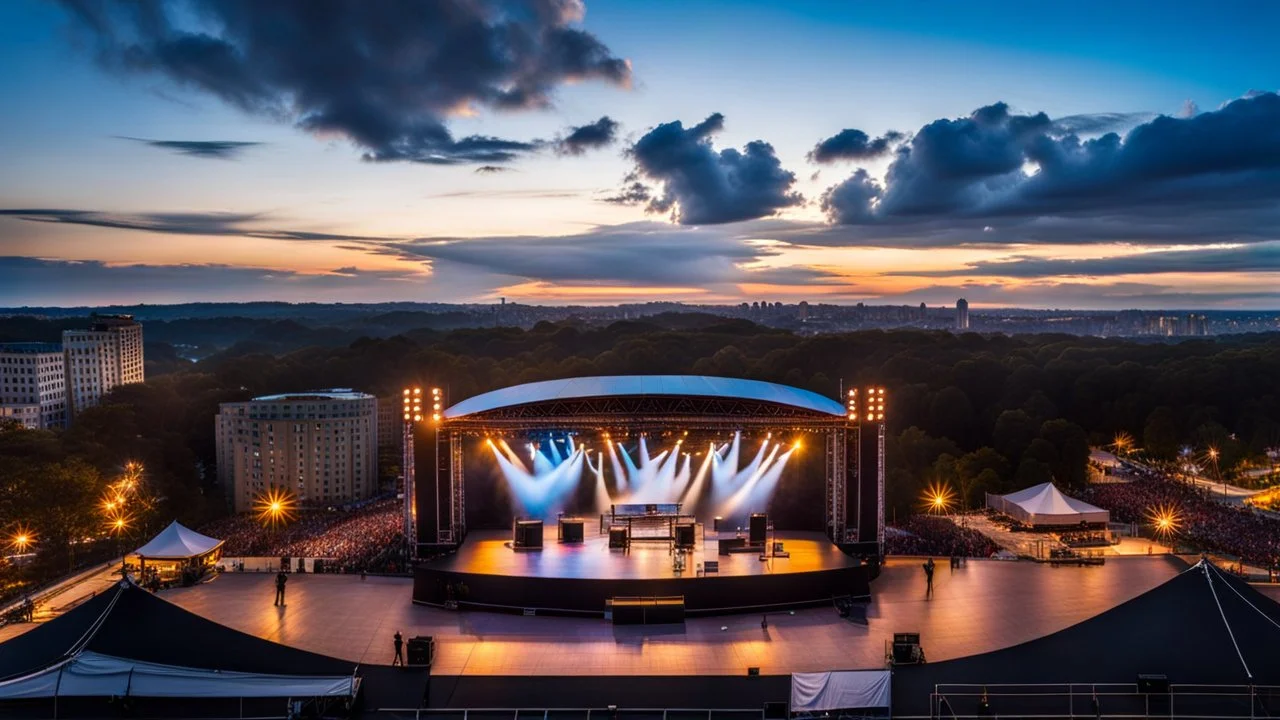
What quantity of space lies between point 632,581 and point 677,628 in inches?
54.9

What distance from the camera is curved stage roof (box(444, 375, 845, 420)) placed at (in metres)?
21.7

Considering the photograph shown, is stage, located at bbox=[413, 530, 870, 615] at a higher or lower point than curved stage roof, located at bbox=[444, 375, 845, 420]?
lower

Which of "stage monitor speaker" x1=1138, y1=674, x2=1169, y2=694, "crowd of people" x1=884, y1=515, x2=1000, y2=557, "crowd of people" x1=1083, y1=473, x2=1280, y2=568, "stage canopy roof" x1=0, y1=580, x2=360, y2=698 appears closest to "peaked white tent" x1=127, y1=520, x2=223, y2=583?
"stage canopy roof" x1=0, y1=580, x2=360, y2=698

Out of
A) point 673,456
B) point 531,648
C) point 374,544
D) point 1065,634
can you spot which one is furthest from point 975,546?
point 374,544

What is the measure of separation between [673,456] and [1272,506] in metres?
25.4

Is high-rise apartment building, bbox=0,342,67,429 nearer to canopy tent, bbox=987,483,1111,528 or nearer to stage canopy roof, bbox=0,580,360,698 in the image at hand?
stage canopy roof, bbox=0,580,360,698

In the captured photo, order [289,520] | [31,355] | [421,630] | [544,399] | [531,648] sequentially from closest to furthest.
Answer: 1. [531,648]
2. [421,630]
3. [544,399]
4. [289,520]
5. [31,355]

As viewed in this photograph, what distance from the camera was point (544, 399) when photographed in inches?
848

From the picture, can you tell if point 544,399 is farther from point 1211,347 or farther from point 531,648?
point 1211,347

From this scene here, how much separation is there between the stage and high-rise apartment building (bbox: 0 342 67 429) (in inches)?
1930

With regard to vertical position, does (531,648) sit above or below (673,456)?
below

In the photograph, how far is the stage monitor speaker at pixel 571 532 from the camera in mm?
21359

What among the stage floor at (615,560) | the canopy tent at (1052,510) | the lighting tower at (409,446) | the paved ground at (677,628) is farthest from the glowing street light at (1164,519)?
the lighting tower at (409,446)

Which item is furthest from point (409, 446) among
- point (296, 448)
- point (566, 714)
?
point (296, 448)
